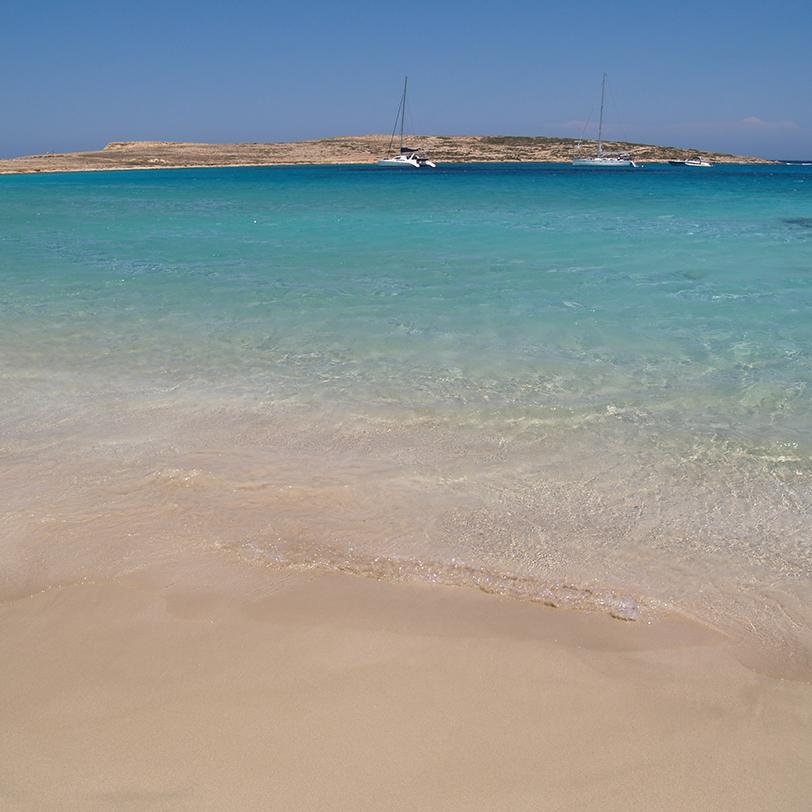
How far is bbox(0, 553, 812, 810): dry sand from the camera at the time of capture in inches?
109

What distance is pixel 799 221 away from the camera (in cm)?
2455

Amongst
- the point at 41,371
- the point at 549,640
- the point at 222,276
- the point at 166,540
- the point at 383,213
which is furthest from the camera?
the point at 383,213

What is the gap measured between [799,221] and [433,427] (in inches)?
931

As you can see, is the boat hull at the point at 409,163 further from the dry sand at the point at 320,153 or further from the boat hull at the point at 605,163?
the boat hull at the point at 605,163

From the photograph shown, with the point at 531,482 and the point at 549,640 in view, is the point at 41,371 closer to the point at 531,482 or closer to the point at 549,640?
the point at 531,482

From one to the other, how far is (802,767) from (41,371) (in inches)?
307

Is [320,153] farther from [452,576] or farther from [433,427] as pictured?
[452,576]

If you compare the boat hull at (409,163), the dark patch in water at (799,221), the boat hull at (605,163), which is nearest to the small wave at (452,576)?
the dark patch in water at (799,221)

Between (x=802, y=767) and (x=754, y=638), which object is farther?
(x=754, y=638)

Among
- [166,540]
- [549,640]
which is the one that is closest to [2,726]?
[166,540]

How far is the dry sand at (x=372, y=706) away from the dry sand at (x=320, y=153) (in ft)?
291

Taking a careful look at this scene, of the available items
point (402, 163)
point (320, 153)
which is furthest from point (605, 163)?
point (320, 153)

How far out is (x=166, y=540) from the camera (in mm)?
4520

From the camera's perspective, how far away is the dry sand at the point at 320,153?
91.3 meters
